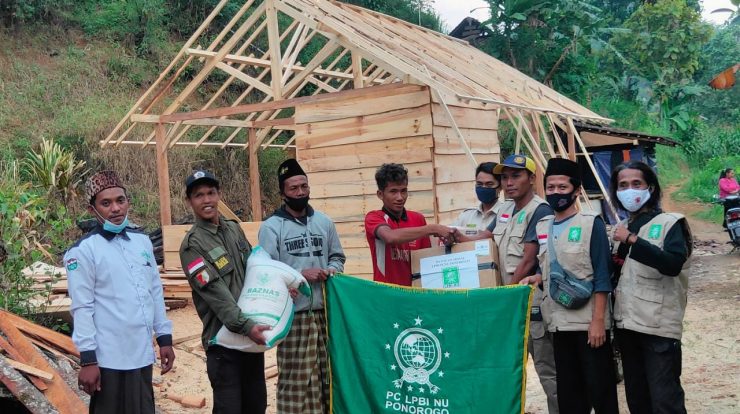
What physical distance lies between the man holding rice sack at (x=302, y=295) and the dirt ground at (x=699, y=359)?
1582 millimetres

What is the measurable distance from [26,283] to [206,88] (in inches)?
564

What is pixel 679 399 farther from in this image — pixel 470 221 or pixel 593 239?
pixel 470 221

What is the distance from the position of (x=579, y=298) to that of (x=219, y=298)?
185 centimetres

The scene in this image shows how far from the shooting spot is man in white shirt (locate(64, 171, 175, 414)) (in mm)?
3177

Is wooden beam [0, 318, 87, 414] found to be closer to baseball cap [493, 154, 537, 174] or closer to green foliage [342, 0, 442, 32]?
baseball cap [493, 154, 537, 174]

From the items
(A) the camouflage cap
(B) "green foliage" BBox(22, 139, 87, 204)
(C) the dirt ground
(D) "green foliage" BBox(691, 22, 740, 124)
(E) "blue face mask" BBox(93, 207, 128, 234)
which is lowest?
(C) the dirt ground

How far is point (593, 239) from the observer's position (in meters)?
3.59

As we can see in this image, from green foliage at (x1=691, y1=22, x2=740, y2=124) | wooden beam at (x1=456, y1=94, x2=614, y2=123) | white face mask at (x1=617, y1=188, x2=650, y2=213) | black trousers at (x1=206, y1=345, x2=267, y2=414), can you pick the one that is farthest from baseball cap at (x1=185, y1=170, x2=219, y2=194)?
green foliage at (x1=691, y1=22, x2=740, y2=124)

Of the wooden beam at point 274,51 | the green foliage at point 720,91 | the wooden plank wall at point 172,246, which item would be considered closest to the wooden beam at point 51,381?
the wooden beam at point 274,51

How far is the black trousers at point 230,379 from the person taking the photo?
354 centimetres

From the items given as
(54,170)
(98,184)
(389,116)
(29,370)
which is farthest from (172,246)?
(98,184)

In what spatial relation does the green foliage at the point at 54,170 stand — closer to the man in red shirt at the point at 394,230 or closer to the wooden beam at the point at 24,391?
the wooden beam at the point at 24,391

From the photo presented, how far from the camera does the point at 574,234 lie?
3.64m

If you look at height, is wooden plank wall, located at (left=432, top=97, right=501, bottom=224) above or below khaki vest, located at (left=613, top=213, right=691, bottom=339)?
above
